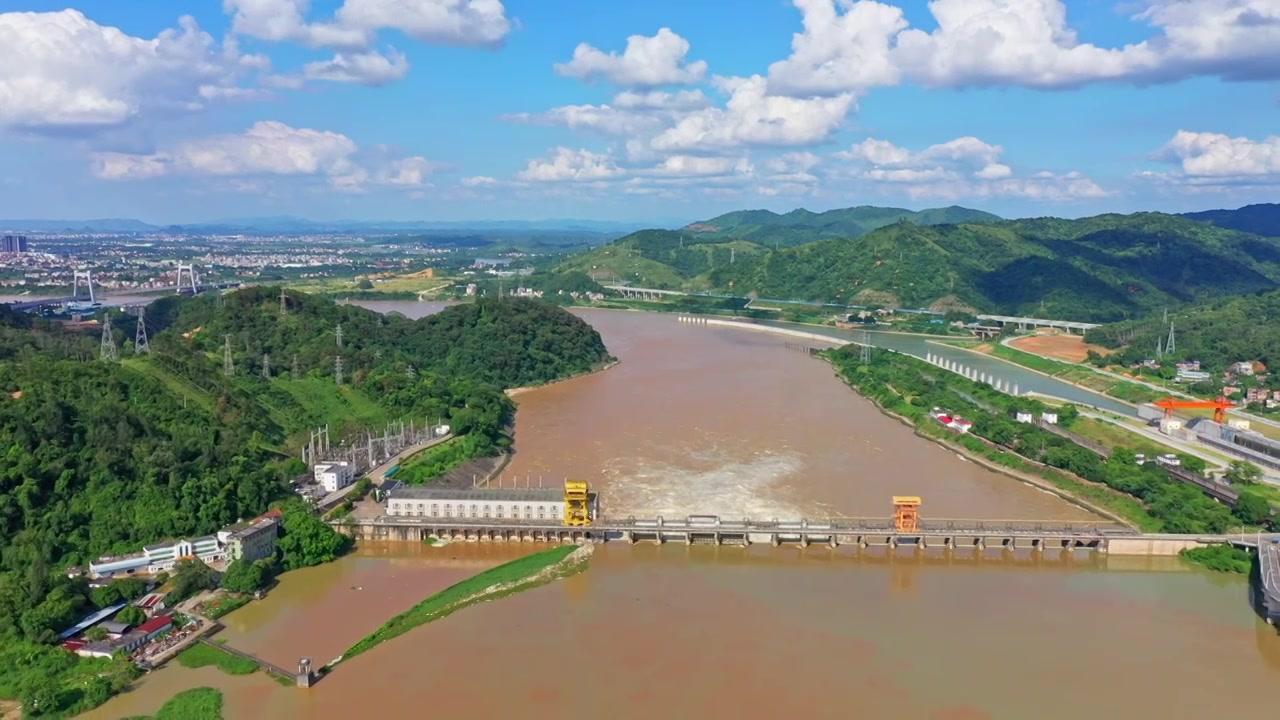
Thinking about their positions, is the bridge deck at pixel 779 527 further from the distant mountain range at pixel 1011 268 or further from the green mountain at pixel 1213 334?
the distant mountain range at pixel 1011 268

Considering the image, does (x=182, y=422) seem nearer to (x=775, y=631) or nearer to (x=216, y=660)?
(x=216, y=660)

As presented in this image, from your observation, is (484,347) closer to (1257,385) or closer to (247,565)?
(247,565)

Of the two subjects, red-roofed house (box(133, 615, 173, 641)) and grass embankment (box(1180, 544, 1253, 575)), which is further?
grass embankment (box(1180, 544, 1253, 575))

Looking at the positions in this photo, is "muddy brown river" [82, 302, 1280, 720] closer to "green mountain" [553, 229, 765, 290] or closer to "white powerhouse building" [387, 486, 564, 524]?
"white powerhouse building" [387, 486, 564, 524]

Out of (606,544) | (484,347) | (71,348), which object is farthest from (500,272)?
(606,544)

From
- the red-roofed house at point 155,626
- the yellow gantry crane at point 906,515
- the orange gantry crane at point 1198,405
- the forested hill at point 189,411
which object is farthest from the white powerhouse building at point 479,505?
the orange gantry crane at point 1198,405

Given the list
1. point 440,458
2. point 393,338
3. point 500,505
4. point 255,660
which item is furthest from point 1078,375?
point 255,660

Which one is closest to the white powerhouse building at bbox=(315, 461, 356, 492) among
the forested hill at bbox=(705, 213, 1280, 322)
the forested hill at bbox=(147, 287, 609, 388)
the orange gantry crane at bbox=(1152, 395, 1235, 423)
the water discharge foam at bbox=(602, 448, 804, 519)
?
the water discharge foam at bbox=(602, 448, 804, 519)
